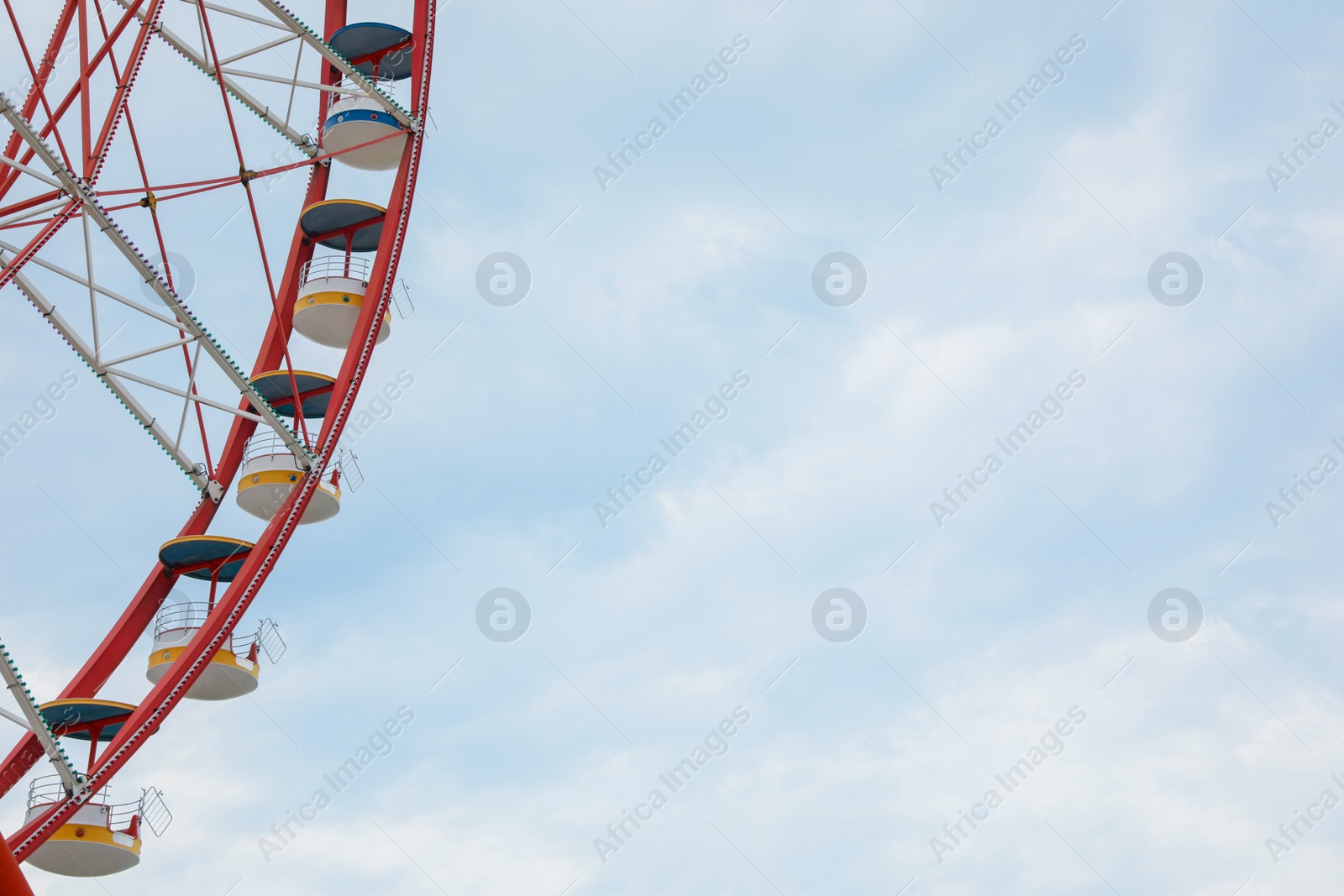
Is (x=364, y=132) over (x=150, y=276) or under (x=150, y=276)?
over

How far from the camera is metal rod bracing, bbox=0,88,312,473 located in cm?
1708

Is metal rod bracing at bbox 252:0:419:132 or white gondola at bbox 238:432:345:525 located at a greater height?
metal rod bracing at bbox 252:0:419:132

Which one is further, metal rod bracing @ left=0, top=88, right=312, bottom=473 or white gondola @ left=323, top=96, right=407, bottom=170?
white gondola @ left=323, top=96, right=407, bottom=170

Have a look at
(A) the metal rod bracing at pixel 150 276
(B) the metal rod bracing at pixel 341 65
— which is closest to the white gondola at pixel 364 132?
(B) the metal rod bracing at pixel 341 65

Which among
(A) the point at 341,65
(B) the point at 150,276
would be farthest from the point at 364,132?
(B) the point at 150,276

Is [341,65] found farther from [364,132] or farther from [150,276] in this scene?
[150,276]

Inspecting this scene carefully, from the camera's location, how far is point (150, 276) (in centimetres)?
1898

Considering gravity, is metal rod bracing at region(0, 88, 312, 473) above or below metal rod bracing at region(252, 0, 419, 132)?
below

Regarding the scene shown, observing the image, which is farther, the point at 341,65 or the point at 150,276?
the point at 341,65

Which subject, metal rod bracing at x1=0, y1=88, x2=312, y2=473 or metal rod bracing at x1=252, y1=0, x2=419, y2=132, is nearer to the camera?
metal rod bracing at x1=0, y1=88, x2=312, y2=473

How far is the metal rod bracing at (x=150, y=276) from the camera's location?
1708 centimetres

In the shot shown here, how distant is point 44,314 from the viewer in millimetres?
19312

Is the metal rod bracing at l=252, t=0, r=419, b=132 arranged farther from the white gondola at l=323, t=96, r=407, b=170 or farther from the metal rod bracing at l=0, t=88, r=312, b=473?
the metal rod bracing at l=0, t=88, r=312, b=473

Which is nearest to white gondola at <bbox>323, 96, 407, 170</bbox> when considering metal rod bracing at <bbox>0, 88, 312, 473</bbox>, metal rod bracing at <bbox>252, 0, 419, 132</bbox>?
metal rod bracing at <bbox>252, 0, 419, 132</bbox>
